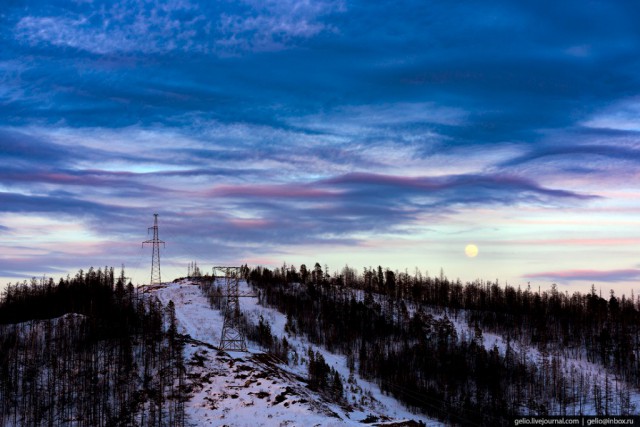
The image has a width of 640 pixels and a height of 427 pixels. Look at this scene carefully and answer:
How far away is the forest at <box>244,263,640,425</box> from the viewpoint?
10962cm

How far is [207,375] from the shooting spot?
70438 mm

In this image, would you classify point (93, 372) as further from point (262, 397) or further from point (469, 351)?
point (469, 351)

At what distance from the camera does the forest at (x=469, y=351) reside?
110 metres

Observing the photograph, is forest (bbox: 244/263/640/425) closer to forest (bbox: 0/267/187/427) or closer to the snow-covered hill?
the snow-covered hill

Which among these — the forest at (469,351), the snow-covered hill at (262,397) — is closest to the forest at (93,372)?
the snow-covered hill at (262,397)

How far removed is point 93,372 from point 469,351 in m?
85.0

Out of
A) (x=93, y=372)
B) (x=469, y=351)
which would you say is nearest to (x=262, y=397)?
(x=93, y=372)

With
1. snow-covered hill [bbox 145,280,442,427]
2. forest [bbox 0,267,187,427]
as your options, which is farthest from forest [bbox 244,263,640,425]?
forest [bbox 0,267,187,427]

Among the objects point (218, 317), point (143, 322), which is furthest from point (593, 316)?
point (143, 322)

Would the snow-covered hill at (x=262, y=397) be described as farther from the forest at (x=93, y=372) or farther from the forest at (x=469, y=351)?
the forest at (x=469, y=351)

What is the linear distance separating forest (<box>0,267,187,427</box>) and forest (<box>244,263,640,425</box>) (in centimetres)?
4186

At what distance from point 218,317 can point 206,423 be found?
53842 mm

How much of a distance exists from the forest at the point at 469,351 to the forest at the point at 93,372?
137 feet

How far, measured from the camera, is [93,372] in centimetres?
7412
